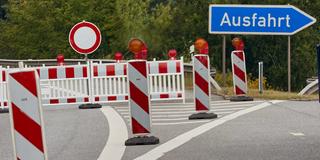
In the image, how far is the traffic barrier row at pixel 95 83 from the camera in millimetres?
18016

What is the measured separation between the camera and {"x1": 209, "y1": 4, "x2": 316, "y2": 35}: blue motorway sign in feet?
63.0

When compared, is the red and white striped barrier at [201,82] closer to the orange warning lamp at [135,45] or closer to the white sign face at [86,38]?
the orange warning lamp at [135,45]

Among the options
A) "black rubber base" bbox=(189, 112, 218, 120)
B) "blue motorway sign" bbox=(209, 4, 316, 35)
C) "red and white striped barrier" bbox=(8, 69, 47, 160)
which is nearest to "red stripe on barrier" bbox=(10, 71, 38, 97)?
"red and white striped barrier" bbox=(8, 69, 47, 160)

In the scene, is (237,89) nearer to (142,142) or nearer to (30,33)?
(142,142)

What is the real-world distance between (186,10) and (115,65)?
978 inches

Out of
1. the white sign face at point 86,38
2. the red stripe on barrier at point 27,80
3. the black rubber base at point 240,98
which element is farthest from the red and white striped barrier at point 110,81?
the red stripe on barrier at point 27,80

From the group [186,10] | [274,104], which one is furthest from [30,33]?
[274,104]

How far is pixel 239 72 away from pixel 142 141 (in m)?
7.26

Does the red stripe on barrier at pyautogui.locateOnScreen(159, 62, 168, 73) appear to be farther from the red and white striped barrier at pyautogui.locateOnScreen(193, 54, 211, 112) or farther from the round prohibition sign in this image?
the red and white striped barrier at pyautogui.locateOnScreen(193, 54, 211, 112)

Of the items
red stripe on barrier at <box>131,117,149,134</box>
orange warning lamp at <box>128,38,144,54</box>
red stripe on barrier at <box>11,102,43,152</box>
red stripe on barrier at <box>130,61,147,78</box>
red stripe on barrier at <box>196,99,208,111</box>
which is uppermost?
orange warning lamp at <box>128,38,144,54</box>

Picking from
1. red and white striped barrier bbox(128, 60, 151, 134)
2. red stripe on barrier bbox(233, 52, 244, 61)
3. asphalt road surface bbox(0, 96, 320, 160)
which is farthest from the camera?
red stripe on barrier bbox(233, 52, 244, 61)

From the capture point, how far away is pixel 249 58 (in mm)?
42406

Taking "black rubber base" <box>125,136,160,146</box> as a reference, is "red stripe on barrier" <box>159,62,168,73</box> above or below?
above

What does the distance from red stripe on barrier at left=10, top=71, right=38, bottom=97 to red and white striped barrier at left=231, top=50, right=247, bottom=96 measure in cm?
1058
